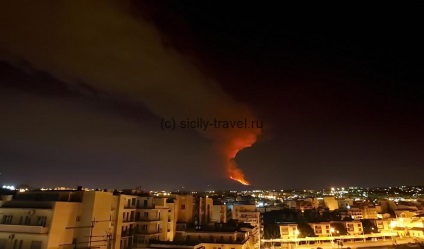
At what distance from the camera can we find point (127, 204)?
32875 millimetres

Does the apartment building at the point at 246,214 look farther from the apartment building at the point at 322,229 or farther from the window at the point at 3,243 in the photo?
the window at the point at 3,243

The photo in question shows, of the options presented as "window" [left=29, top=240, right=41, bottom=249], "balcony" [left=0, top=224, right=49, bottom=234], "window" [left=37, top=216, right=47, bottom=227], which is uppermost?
"window" [left=37, top=216, right=47, bottom=227]

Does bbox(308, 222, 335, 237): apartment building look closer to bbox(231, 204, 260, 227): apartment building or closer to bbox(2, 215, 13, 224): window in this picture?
bbox(231, 204, 260, 227): apartment building

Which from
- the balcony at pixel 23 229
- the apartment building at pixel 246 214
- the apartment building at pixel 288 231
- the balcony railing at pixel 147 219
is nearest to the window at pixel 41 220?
the balcony at pixel 23 229

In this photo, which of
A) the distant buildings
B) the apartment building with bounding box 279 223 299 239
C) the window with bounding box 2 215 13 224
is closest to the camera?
the distant buildings

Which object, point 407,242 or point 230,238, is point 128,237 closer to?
point 230,238

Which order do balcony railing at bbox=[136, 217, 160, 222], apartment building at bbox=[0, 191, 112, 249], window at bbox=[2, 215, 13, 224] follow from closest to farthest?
apartment building at bbox=[0, 191, 112, 249] → window at bbox=[2, 215, 13, 224] → balcony railing at bbox=[136, 217, 160, 222]

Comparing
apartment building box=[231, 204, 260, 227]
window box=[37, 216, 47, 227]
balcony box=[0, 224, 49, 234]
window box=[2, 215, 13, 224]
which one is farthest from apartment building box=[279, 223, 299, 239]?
window box=[2, 215, 13, 224]

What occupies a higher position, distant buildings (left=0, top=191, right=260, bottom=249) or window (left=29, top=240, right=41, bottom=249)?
distant buildings (left=0, top=191, right=260, bottom=249)

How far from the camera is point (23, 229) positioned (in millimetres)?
21641

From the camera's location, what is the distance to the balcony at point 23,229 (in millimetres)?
21188

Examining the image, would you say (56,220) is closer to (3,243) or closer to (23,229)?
(23,229)

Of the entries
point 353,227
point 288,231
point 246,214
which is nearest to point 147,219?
point 246,214

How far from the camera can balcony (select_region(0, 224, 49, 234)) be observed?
69.5ft
